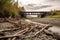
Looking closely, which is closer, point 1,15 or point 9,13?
point 1,15

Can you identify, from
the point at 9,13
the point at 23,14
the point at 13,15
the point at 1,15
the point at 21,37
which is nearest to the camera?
the point at 21,37

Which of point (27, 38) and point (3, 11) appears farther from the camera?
point (3, 11)

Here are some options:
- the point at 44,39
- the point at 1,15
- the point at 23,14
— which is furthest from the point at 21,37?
the point at 23,14

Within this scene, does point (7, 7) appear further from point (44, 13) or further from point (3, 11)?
point (44, 13)

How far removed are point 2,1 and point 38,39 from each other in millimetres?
21154

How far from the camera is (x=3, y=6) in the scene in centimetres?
3106

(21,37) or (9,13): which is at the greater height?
(21,37)

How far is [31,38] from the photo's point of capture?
10.6m

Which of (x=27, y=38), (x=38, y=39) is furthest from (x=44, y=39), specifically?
(x=27, y=38)

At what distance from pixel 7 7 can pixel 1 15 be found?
320cm

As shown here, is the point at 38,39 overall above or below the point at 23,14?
above

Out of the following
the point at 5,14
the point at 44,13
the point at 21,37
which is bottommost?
the point at 44,13

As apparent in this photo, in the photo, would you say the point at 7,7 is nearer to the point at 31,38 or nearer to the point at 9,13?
the point at 9,13

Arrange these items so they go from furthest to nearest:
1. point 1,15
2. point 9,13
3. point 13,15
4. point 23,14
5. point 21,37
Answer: point 23,14 < point 13,15 < point 9,13 < point 1,15 < point 21,37
